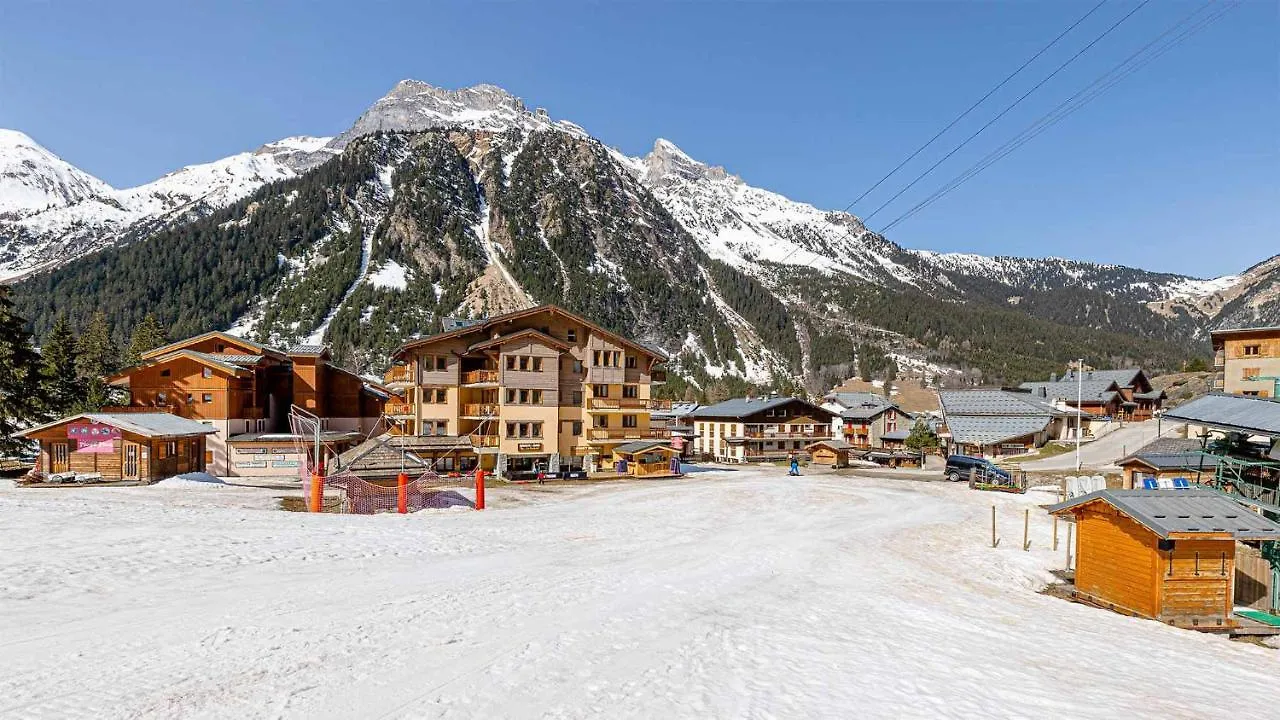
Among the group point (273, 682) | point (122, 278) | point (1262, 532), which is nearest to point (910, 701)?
point (273, 682)

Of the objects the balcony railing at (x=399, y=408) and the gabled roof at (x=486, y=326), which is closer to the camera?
the gabled roof at (x=486, y=326)

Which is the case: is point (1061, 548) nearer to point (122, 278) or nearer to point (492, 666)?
point (492, 666)

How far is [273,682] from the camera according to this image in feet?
40.2

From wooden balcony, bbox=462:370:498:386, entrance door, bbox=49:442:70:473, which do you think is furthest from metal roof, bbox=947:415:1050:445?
entrance door, bbox=49:442:70:473

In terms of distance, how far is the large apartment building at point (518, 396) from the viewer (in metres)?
54.6

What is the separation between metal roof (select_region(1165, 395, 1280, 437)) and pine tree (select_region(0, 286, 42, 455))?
6390 cm

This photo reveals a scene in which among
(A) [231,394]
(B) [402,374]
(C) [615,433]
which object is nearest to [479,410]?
(B) [402,374]

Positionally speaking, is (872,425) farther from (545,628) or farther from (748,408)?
(545,628)

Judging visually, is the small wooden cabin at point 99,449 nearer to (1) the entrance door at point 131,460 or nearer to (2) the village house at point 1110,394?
(1) the entrance door at point 131,460

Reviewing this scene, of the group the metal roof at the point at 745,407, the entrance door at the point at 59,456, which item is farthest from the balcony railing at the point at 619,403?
the entrance door at the point at 59,456

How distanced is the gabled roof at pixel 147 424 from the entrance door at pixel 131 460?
1.31 m

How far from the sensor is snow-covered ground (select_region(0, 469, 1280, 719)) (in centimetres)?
1212

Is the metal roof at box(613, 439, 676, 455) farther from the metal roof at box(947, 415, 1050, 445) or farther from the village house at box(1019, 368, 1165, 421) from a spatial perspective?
the village house at box(1019, 368, 1165, 421)

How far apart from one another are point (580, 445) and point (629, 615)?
40964 millimetres
